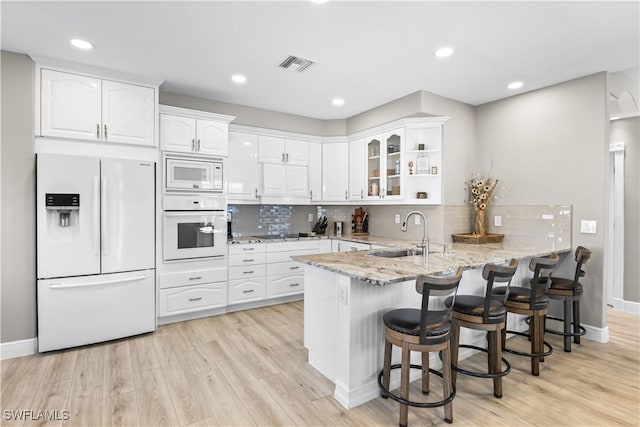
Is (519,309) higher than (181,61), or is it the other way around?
(181,61)

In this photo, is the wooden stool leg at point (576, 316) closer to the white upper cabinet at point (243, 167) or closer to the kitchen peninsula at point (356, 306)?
the kitchen peninsula at point (356, 306)

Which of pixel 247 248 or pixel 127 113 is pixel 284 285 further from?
pixel 127 113

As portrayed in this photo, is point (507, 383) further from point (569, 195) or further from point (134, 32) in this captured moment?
point (134, 32)

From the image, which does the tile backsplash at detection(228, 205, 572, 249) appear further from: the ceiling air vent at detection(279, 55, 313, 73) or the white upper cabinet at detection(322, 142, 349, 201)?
the ceiling air vent at detection(279, 55, 313, 73)

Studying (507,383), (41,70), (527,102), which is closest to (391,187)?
(527,102)

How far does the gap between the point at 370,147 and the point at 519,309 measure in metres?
2.82

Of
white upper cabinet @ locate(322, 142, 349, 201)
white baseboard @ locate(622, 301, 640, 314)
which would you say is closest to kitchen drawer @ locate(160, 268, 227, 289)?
white upper cabinet @ locate(322, 142, 349, 201)

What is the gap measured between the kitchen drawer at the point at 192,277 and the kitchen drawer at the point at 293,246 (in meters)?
0.68

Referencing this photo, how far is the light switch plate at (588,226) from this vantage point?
3.26m

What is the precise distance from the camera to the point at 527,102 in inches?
150

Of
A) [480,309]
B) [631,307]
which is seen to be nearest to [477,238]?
[480,309]

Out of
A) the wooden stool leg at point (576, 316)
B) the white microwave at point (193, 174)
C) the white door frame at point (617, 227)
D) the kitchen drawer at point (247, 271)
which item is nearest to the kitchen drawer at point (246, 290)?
the kitchen drawer at point (247, 271)

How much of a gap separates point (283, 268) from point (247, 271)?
0.51 m

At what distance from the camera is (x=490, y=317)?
2.19 meters
